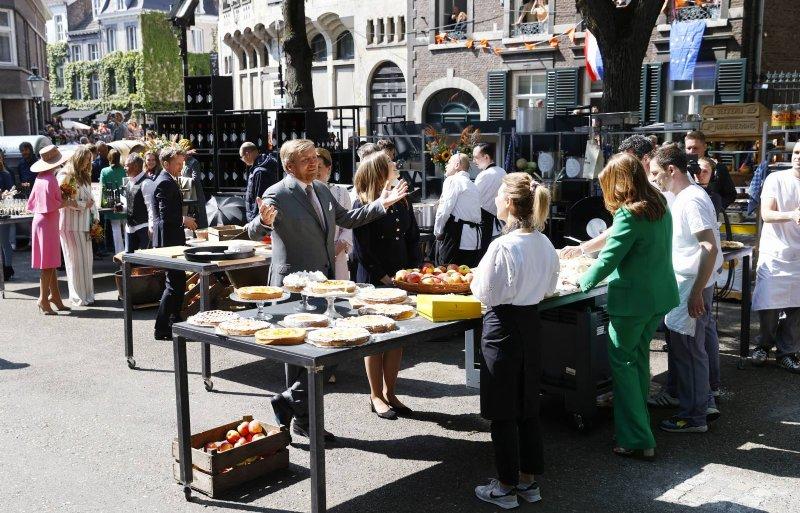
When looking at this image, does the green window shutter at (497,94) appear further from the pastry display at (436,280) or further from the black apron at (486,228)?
the pastry display at (436,280)

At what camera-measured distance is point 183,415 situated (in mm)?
4781

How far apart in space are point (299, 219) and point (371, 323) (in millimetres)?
1403

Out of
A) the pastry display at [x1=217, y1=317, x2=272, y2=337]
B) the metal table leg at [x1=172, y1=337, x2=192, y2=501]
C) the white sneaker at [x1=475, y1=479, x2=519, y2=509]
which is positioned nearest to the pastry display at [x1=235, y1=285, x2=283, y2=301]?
the pastry display at [x1=217, y1=317, x2=272, y2=337]

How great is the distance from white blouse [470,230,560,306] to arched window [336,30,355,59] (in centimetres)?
3238

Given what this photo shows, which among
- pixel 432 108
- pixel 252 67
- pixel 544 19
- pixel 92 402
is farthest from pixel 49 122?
pixel 92 402

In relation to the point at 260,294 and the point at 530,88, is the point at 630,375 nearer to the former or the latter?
the point at 260,294

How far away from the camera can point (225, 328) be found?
4.55m

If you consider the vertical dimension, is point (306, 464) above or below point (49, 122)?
below

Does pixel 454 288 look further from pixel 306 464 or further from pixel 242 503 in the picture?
pixel 242 503

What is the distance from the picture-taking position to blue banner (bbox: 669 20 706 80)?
22.0 metres

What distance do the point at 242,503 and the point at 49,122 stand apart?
41.7 meters

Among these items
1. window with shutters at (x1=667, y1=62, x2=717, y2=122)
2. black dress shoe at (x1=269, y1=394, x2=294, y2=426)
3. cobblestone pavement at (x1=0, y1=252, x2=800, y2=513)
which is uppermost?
window with shutters at (x1=667, y1=62, x2=717, y2=122)

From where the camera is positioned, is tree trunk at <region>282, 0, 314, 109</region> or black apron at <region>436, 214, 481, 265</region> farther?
tree trunk at <region>282, 0, 314, 109</region>

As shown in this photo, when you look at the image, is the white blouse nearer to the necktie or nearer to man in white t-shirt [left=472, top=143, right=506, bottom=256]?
the necktie
